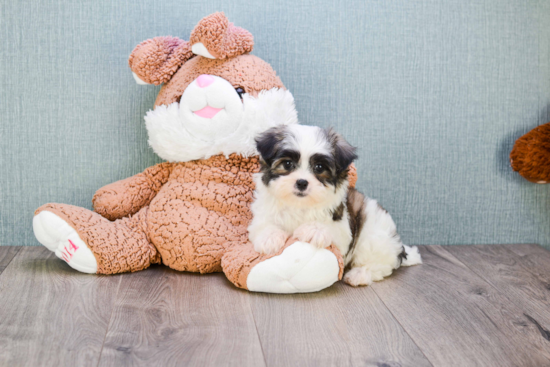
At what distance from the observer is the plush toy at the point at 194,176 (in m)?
1.90

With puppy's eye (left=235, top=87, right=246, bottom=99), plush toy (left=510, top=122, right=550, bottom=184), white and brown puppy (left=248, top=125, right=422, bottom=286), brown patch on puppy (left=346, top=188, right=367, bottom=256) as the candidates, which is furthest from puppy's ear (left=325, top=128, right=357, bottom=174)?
plush toy (left=510, top=122, right=550, bottom=184)

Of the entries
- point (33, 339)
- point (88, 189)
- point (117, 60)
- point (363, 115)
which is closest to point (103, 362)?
point (33, 339)

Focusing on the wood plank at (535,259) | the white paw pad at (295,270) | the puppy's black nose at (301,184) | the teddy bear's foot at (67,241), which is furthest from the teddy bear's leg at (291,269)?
the wood plank at (535,259)

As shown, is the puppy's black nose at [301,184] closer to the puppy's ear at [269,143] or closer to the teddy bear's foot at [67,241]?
the puppy's ear at [269,143]

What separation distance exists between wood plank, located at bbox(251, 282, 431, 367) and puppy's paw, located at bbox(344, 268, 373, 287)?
0.18 ft

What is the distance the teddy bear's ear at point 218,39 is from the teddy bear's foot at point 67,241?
0.85 m

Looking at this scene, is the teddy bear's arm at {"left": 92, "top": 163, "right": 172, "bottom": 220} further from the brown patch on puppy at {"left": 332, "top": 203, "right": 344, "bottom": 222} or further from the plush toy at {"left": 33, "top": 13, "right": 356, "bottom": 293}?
the brown patch on puppy at {"left": 332, "top": 203, "right": 344, "bottom": 222}

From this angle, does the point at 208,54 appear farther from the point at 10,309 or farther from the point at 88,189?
the point at 10,309

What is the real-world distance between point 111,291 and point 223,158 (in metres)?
0.67

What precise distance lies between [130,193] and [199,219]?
362 millimetres

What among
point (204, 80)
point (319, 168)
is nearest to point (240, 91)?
point (204, 80)

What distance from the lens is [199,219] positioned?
1.96 meters

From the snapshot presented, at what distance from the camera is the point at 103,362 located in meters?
1.32

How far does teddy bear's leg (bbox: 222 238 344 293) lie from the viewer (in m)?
1.74
